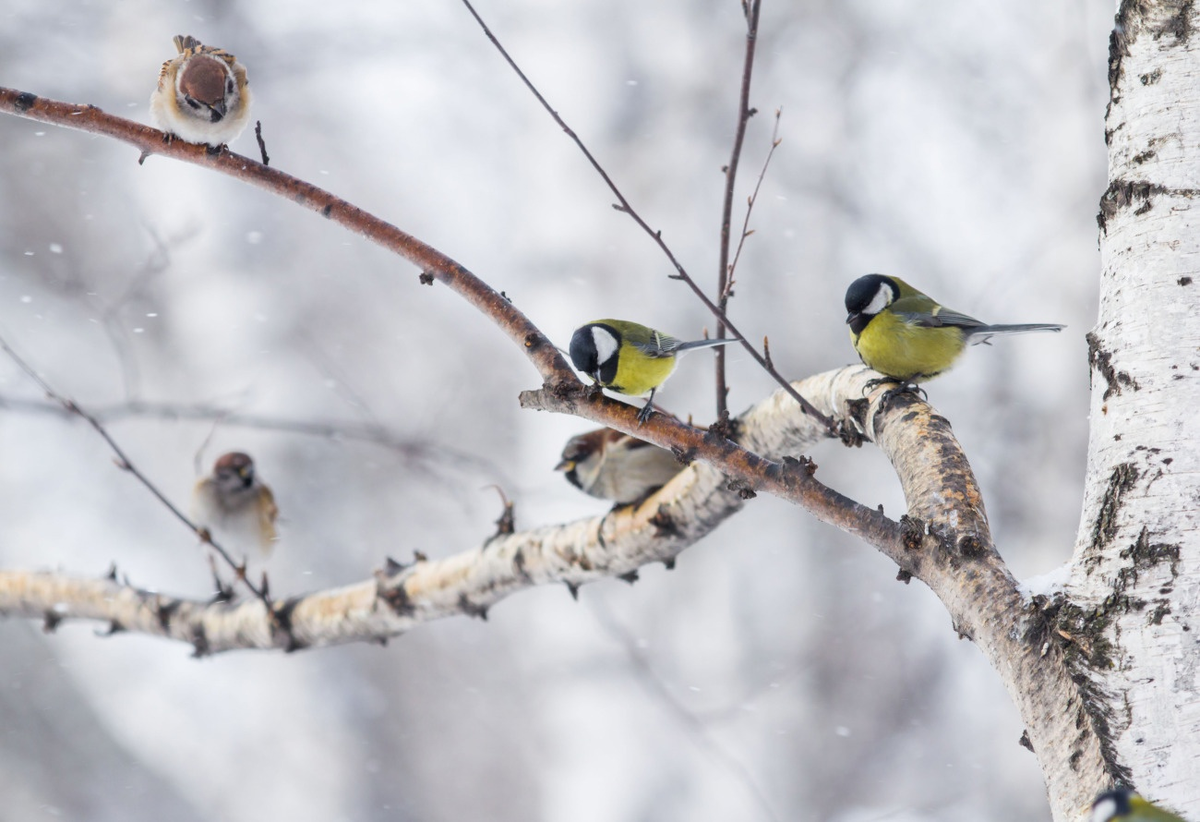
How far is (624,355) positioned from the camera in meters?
2.75

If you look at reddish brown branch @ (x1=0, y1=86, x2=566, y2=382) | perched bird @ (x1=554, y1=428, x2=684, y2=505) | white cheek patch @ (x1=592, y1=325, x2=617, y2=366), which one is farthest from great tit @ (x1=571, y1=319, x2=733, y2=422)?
reddish brown branch @ (x1=0, y1=86, x2=566, y2=382)

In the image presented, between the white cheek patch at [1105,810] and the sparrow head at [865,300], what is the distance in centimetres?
162

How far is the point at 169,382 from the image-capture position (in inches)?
284

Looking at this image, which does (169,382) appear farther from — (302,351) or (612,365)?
(612,365)

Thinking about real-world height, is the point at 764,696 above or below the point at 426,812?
above

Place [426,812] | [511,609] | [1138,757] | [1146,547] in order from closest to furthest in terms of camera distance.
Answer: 1. [1138,757]
2. [1146,547]
3. [426,812]
4. [511,609]

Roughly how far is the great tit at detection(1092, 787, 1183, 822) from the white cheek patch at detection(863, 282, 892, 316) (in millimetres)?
1631

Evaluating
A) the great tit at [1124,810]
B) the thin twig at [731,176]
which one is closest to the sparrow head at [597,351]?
the thin twig at [731,176]

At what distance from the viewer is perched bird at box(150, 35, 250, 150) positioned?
272 cm

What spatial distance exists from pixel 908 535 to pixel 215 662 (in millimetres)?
7227

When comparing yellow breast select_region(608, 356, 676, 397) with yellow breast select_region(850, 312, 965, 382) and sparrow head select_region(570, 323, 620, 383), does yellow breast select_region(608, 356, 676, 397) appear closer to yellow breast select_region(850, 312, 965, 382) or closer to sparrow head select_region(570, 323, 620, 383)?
sparrow head select_region(570, 323, 620, 383)

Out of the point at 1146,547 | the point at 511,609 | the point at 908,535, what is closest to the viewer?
the point at 1146,547

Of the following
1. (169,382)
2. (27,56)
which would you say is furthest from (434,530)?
(27,56)

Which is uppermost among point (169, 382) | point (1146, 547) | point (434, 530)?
point (169, 382)
